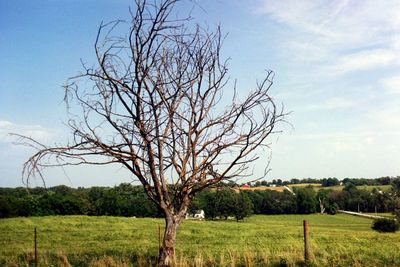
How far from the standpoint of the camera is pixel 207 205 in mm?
19656

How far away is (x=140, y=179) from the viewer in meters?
8.24

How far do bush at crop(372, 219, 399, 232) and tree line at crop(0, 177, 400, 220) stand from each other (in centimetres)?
202

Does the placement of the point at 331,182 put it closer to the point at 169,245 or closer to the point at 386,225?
the point at 386,225

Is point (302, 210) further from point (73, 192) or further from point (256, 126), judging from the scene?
point (256, 126)

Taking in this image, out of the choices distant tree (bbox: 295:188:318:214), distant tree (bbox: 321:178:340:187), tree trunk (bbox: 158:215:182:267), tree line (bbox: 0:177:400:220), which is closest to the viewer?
tree trunk (bbox: 158:215:182:267)

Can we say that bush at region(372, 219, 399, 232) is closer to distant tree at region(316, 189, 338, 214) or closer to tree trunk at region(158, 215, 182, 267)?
tree trunk at region(158, 215, 182, 267)

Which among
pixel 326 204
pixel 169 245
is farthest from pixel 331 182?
pixel 169 245

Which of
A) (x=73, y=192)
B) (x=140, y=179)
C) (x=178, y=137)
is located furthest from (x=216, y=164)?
(x=73, y=192)

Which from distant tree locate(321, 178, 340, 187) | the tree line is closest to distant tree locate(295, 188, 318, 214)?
the tree line

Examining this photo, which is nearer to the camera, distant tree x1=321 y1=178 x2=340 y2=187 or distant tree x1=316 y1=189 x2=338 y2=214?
distant tree x1=316 y1=189 x2=338 y2=214

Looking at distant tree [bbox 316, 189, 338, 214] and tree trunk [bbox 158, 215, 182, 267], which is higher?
tree trunk [bbox 158, 215, 182, 267]

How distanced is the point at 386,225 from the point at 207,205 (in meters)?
40.7

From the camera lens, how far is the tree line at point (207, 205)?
4303 centimetres

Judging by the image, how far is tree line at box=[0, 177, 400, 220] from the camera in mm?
43031
